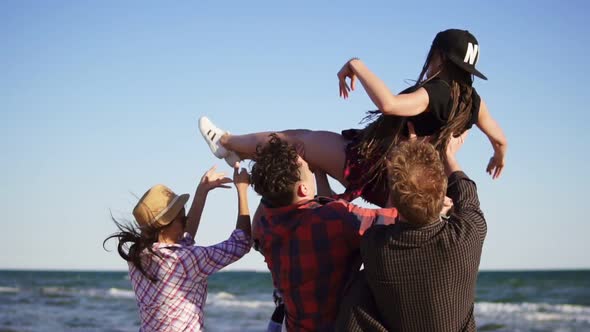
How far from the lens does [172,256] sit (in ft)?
12.5

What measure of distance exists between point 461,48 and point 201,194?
154 centimetres

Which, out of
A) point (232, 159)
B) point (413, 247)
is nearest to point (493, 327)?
point (232, 159)

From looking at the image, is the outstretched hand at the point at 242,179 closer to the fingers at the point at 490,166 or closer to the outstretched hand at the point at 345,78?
the outstretched hand at the point at 345,78

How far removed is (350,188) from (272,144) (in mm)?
560

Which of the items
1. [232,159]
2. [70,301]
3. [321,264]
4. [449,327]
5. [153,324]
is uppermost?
[232,159]

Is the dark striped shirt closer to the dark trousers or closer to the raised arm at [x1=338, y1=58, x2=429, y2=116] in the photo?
the dark trousers

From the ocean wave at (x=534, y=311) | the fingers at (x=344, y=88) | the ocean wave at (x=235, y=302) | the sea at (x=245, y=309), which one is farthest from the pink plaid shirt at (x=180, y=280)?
the ocean wave at (x=235, y=302)

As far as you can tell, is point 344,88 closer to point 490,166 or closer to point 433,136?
point 433,136

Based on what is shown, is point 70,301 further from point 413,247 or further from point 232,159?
point 413,247

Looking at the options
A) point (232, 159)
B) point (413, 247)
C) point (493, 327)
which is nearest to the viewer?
point (413, 247)

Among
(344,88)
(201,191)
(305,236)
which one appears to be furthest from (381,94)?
(201,191)

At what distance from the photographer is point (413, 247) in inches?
109

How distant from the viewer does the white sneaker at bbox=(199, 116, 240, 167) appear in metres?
4.21

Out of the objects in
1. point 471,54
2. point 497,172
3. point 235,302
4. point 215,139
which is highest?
point 471,54
